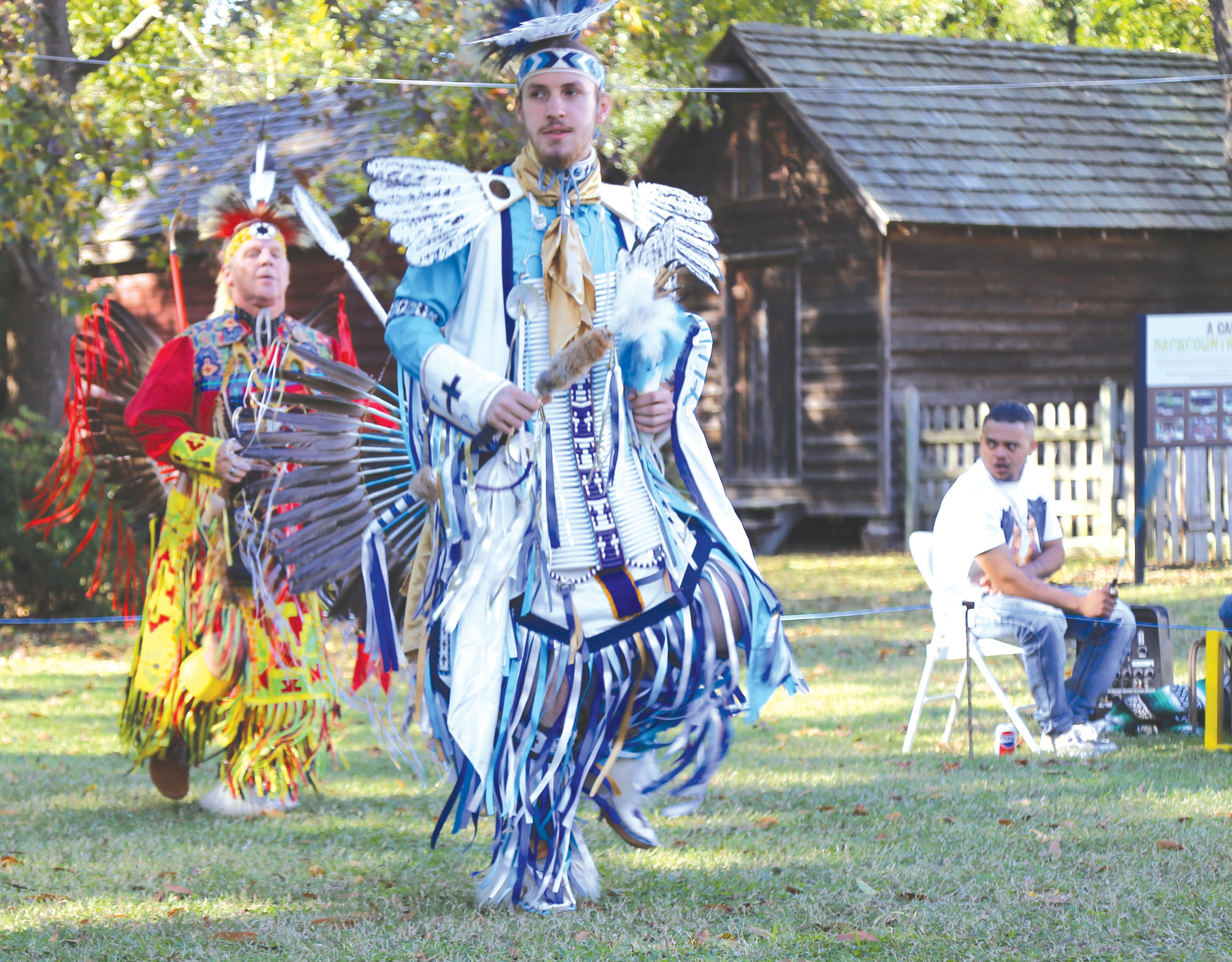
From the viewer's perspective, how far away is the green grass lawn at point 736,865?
3.48 meters

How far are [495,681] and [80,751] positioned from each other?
392cm

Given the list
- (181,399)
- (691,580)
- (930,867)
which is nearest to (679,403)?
(691,580)

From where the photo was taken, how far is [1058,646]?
5.82 metres

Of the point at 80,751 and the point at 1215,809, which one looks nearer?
the point at 1215,809

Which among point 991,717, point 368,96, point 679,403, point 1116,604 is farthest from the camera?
point 368,96

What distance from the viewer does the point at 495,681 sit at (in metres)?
3.61

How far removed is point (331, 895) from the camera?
4043 millimetres

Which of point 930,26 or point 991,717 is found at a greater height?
point 930,26

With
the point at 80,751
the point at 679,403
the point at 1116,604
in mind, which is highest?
the point at 679,403

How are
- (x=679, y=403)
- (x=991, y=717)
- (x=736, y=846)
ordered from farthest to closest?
(x=991, y=717) → (x=736, y=846) → (x=679, y=403)

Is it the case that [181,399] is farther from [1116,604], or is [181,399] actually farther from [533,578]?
[1116,604]

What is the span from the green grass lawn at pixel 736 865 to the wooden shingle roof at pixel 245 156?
25.6 feet

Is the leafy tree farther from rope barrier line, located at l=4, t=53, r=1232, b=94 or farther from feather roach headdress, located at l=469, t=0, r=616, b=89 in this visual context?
feather roach headdress, located at l=469, t=0, r=616, b=89

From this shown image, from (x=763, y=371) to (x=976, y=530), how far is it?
34.4 feet
